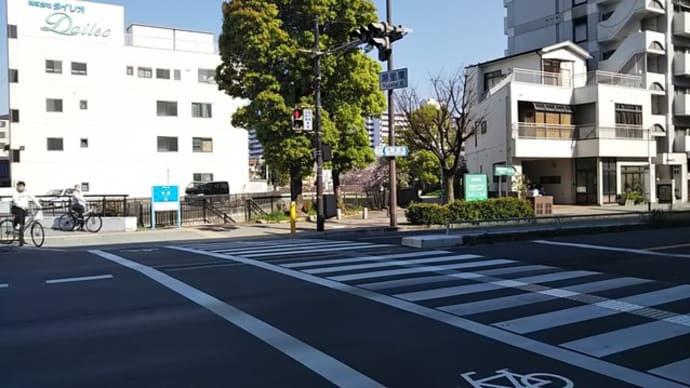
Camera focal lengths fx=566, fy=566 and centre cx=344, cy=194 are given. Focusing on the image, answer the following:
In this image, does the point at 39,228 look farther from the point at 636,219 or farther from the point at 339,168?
the point at 636,219

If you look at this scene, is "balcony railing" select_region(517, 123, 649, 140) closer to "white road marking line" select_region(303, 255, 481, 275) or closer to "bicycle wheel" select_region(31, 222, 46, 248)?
"white road marking line" select_region(303, 255, 481, 275)

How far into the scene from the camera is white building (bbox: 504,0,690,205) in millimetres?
43500

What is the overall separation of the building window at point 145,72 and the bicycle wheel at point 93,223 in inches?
1194

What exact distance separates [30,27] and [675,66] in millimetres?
51423

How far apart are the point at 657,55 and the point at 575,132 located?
1156 cm

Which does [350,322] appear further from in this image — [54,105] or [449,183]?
[54,105]

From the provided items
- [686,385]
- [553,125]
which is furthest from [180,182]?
[686,385]

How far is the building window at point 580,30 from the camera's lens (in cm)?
4838

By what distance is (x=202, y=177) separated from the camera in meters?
51.0

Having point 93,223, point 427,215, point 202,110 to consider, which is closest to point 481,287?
point 427,215

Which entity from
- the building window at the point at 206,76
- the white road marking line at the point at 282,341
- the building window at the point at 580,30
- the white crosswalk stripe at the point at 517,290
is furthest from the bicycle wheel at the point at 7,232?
the building window at the point at 580,30

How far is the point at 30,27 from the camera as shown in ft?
149

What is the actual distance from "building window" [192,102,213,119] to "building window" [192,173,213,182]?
5285mm

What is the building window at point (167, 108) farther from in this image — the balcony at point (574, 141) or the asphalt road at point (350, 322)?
the asphalt road at point (350, 322)
